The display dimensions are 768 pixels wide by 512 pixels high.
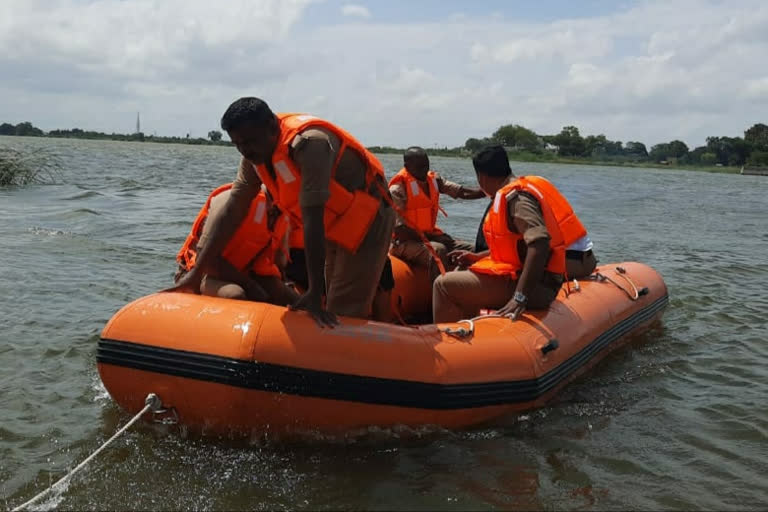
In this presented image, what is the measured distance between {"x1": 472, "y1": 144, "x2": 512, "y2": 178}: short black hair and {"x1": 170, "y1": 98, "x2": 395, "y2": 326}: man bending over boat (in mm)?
1051

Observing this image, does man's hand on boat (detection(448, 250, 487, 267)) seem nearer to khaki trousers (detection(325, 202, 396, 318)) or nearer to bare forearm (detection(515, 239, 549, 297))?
bare forearm (detection(515, 239, 549, 297))

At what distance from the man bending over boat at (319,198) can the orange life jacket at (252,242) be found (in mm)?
316

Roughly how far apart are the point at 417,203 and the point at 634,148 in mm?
100449

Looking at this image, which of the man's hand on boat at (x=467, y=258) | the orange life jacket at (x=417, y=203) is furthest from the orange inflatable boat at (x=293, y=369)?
the orange life jacket at (x=417, y=203)

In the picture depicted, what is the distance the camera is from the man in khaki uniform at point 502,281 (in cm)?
455

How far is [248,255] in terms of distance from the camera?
459cm

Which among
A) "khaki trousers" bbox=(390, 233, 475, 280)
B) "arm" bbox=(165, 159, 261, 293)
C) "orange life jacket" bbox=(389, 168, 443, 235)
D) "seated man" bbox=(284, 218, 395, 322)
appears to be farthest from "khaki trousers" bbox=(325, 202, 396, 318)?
"orange life jacket" bbox=(389, 168, 443, 235)

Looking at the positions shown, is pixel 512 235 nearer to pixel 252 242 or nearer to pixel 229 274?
pixel 252 242

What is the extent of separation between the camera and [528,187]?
4.67 metres

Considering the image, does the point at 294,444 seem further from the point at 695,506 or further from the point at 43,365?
the point at 43,365

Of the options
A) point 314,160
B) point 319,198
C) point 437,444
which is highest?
point 314,160

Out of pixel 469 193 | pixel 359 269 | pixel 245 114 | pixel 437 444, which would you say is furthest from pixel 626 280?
pixel 245 114

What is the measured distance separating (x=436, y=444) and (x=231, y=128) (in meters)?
1.95

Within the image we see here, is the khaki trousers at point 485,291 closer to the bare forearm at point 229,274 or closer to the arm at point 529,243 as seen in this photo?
the arm at point 529,243
